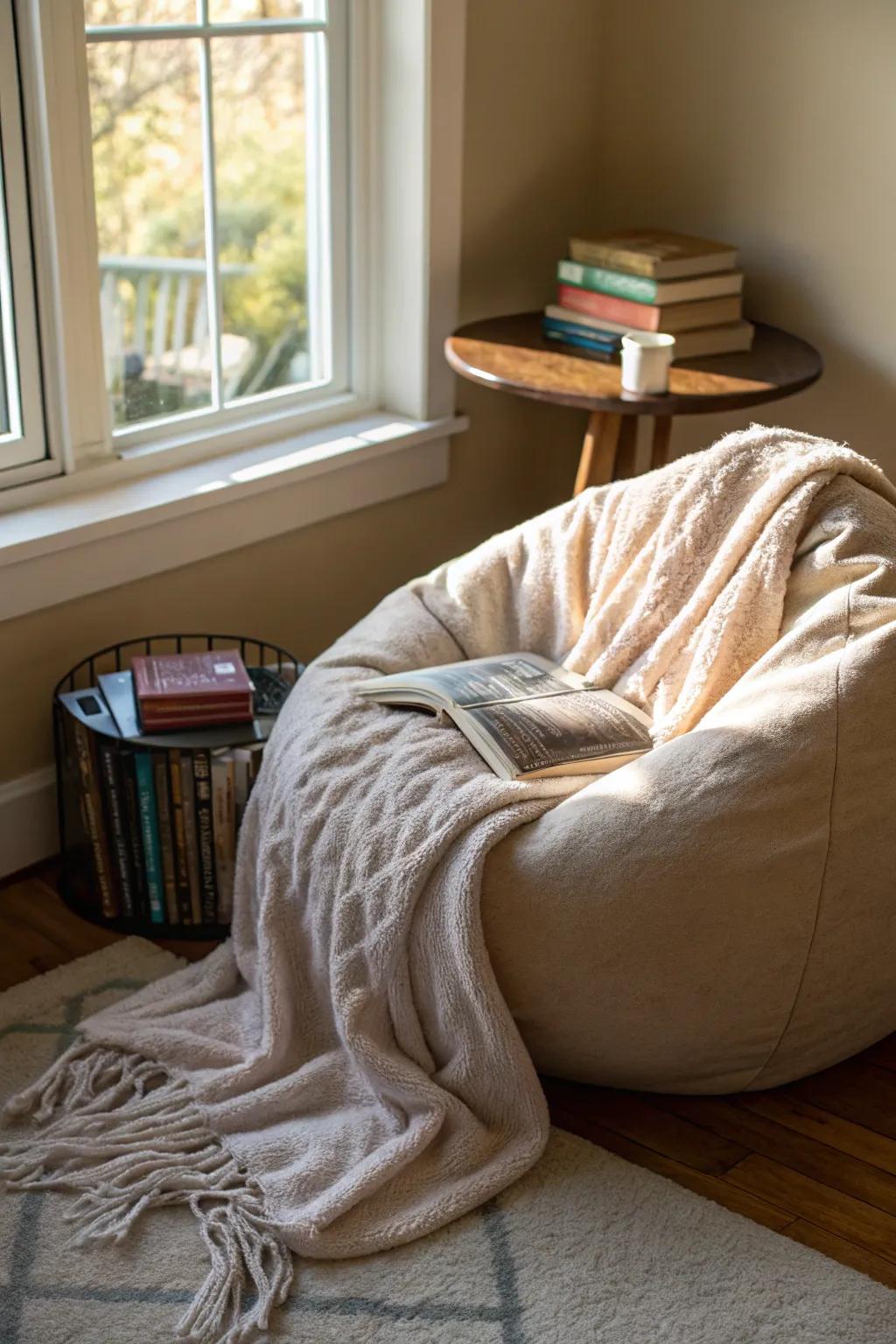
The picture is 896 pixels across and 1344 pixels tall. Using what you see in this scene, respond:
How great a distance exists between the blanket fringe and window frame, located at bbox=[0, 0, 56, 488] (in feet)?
3.07

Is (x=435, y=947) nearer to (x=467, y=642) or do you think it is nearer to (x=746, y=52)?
(x=467, y=642)

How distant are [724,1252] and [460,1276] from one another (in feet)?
0.97

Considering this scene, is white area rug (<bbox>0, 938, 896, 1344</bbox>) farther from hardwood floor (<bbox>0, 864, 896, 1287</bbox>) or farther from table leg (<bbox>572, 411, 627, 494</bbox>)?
table leg (<bbox>572, 411, 627, 494</bbox>)

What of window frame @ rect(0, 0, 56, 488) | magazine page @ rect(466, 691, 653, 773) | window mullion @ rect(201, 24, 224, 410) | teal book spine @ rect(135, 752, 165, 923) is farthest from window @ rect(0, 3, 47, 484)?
magazine page @ rect(466, 691, 653, 773)

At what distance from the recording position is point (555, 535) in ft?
7.36

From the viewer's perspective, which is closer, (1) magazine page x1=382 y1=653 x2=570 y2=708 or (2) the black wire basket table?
(1) magazine page x1=382 y1=653 x2=570 y2=708

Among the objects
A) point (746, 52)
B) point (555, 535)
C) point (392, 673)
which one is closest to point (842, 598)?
point (555, 535)

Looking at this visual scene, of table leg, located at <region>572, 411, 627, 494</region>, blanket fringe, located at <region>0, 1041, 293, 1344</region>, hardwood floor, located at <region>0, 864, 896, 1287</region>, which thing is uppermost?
table leg, located at <region>572, 411, 627, 494</region>

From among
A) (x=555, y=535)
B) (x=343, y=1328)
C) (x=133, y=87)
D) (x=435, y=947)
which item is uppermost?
(x=133, y=87)

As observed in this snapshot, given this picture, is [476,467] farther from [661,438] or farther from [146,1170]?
[146,1170]

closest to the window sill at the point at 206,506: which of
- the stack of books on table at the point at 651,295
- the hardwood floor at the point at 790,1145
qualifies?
the stack of books on table at the point at 651,295

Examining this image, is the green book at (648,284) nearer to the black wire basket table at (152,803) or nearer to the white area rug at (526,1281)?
the black wire basket table at (152,803)

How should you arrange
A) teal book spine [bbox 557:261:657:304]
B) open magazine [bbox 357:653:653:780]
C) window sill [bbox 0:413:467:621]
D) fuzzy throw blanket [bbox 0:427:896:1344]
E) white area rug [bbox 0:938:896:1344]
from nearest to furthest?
white area rug [bbox 0:938:896:1344] < fuzzy throw blanket [bbox 0:427:896:1344] < open magazine [bbox 357:653:653:780] < window sill [bbox 0:413:467:621] < teal book spine [bbox 557:261:657:304]

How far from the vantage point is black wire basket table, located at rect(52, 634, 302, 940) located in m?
2.17
